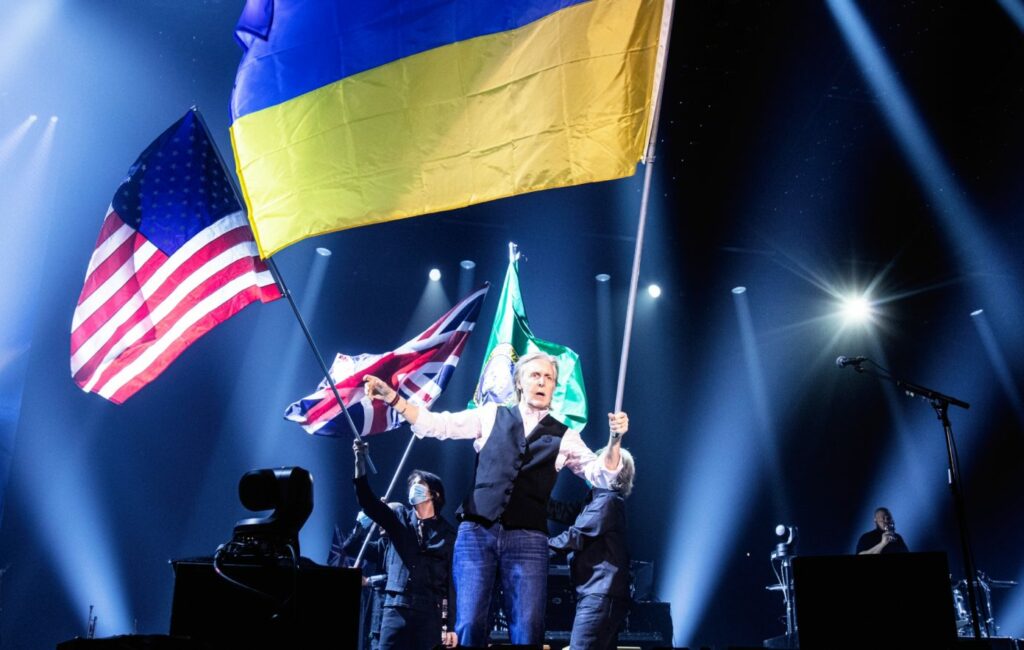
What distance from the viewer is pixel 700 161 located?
36.6 feet

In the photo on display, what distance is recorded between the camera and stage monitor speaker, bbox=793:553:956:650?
11.6 feet

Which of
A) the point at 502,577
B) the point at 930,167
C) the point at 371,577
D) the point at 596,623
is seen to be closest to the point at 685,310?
the point at 930,167

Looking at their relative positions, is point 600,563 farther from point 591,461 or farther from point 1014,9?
point 1014,9

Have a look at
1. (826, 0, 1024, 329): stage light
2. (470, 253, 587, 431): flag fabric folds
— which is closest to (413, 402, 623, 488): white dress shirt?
(470, 253, 587, 431): flag fabric folds

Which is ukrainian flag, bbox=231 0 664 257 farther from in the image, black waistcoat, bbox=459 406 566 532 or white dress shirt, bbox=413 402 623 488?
black waistcoat, bbox=459 406 566 532

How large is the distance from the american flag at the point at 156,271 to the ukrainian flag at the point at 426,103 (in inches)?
27.2

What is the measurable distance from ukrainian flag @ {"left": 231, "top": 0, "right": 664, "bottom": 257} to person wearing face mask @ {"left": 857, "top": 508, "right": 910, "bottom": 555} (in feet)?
22.1

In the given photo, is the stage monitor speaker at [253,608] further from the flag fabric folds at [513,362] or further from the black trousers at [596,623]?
the flag fabric folds at [513,362]

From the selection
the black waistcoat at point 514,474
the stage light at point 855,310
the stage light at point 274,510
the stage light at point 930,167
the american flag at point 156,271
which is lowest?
the stage light at point 274,510

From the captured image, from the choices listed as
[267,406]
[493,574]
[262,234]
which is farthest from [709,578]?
[262,234]

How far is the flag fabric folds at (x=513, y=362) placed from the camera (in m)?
6.63

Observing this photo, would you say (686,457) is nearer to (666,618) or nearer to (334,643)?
(666,618)

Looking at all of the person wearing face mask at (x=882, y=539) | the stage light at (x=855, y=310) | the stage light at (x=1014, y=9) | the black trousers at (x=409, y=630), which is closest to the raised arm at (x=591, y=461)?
the black trousers at (x=409, y=630)

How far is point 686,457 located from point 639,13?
31.6 feet
